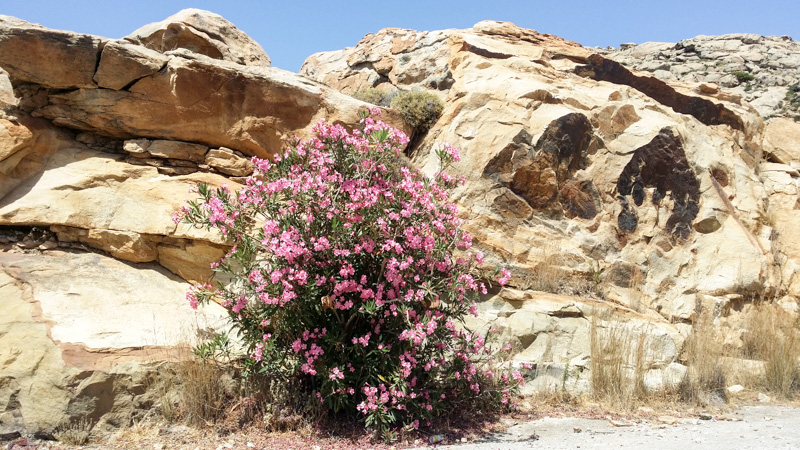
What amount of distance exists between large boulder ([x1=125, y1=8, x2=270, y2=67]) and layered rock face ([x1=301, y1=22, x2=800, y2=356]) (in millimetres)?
3308

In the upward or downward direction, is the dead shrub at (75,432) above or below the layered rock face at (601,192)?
below

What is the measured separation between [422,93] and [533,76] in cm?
208

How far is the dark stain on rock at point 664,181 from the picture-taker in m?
9.17

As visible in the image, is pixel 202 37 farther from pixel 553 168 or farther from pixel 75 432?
pixel 75 432

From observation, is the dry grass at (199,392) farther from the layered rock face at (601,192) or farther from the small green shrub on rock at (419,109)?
the small green shrub on rock at (419,109)

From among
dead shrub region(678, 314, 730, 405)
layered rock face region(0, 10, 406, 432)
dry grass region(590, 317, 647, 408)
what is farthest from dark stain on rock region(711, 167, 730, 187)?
layered rock face region(0, 10, 406, 432)

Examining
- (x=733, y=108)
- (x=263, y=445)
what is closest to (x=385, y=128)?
(x=263, y=445)

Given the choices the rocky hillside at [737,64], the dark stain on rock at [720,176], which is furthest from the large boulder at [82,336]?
the rocky hillside at [737,64]

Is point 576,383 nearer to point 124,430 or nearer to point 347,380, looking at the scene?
point 347,380

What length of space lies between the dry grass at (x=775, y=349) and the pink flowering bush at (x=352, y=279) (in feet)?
13.8

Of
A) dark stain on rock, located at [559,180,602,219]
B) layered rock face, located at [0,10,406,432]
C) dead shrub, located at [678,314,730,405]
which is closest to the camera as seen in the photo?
layered rock face, located at [0,10,406,432]

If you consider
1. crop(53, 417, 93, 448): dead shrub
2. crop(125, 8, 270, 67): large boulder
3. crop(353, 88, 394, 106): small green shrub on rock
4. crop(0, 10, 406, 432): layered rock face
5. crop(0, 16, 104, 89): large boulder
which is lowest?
crop(53, 417, 93, 448): dead shrub

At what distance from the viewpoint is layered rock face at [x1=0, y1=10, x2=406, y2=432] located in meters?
5.27

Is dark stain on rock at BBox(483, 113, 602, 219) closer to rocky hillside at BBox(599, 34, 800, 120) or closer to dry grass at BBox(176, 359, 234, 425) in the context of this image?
dry grass at BBox(176, 359, 234, 425)
